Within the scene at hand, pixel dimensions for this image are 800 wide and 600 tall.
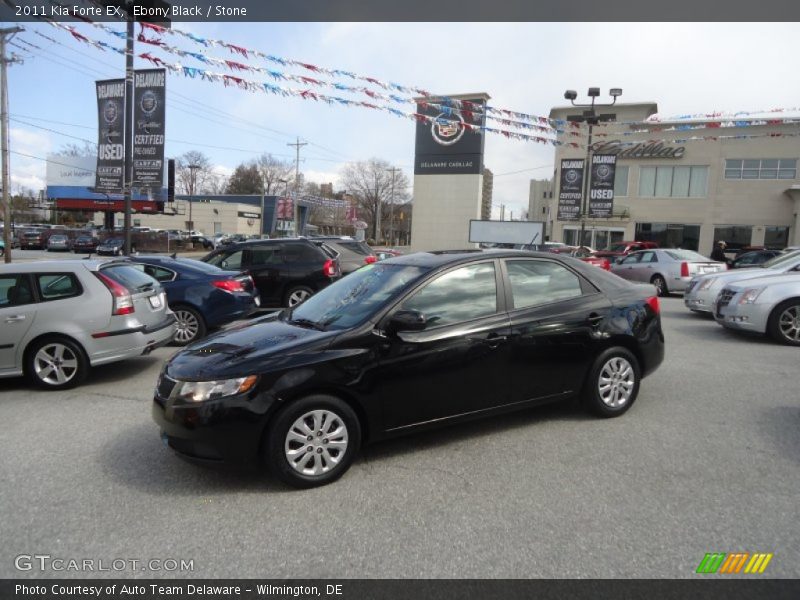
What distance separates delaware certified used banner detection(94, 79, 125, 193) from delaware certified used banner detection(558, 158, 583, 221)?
2123cm

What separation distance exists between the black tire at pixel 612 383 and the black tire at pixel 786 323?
4.78 meters

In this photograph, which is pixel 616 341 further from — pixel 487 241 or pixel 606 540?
pixel 487 241

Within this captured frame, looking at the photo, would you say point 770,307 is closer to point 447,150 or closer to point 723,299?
point 723,299

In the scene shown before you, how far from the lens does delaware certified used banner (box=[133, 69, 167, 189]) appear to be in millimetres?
15498

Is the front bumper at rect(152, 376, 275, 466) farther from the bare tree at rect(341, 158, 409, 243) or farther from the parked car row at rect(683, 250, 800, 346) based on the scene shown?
the bare tree at rect(341, 158, 409, 243)

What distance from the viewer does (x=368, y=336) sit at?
3807mm

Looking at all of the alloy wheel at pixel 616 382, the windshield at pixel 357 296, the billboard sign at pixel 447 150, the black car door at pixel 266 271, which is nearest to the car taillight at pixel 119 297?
the windshield at pixel 357 296

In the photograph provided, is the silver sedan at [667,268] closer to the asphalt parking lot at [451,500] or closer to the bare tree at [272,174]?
the asphalt parking lot at [451,500]

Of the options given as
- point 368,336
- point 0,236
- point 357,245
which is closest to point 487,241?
point 357,245

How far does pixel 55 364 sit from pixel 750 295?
9.69 meters

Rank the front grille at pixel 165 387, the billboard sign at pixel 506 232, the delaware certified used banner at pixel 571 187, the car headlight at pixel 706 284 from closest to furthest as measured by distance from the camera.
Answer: the front grille at pixel 165 387 → the car headlight at pixel 706 284 → the billboard sign at pixel 506 232 → the delaware certified used banner at pixel 571 187

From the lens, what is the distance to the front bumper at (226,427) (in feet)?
11.3

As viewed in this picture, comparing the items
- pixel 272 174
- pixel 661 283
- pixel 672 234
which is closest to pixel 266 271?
pixel 661 283

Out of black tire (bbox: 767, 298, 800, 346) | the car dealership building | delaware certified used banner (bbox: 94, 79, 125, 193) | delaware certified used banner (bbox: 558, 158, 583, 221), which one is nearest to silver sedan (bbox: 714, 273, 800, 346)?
black tire (bbox: 767, 298, 800, 346)
